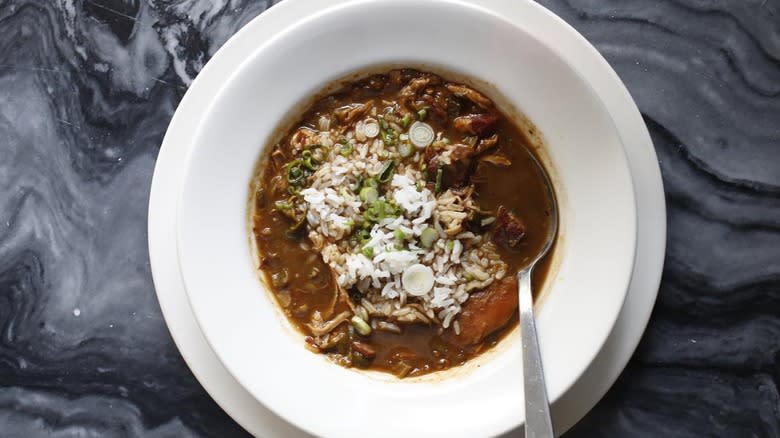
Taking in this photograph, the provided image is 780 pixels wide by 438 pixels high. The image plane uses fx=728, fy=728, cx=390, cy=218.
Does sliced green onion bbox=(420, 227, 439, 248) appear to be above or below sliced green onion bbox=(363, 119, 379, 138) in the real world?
below

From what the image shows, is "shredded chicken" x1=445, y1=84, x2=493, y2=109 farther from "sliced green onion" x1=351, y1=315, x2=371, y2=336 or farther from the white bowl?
"sliced green onion" x1=351, y1=315, x2=371, y2=336

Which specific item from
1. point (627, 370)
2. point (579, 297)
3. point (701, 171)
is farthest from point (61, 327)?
point (701, 171)

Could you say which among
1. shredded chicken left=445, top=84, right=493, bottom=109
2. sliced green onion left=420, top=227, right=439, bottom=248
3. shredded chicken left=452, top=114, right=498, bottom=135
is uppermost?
shredded chicken left=445, top=84, right=493, bottom=109

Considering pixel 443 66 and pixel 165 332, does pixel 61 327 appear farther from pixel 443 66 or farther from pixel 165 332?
pixel 443 66

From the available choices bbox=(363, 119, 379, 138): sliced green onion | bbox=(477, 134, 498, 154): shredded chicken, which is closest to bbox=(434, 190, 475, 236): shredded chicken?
bbox=(477, 134, 498, 154): shredded chicken

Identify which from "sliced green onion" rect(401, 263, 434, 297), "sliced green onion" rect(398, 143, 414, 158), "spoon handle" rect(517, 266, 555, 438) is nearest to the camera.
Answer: "spoon handle" rect(517, 266, 555, 438)

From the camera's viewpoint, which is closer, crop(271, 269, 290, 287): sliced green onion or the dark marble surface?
crop(271, 269, 290, 287): sliced green onion

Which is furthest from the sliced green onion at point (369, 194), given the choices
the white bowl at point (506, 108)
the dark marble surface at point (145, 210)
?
the dark marble surface at point (145, 210)
